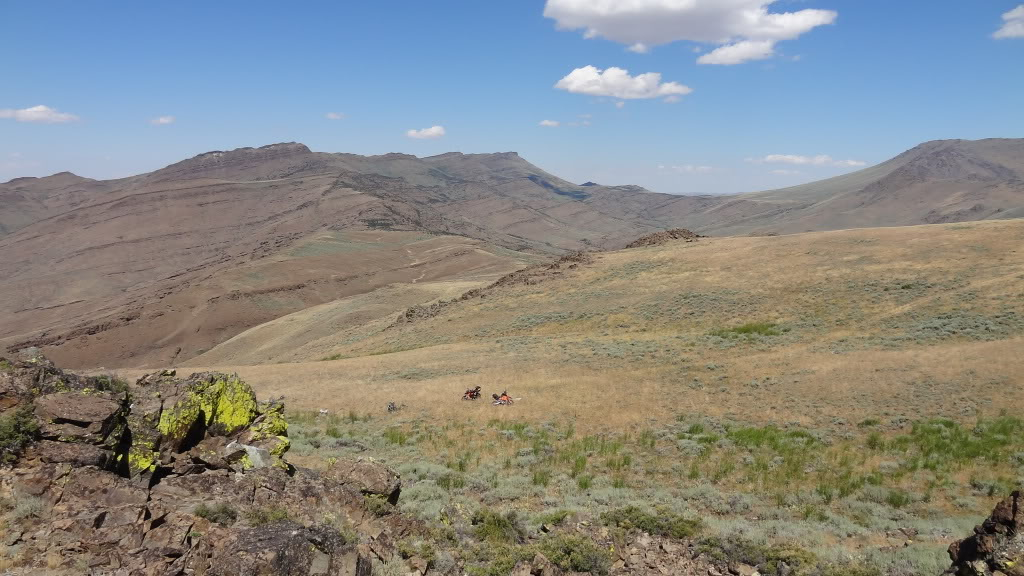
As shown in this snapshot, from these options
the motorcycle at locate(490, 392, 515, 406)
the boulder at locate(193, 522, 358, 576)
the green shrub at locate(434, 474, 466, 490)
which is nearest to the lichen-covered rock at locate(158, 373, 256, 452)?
the boulder at locate(193, 522, 358, 576)

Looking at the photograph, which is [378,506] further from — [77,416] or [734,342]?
[734,342]

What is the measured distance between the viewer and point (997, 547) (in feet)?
22.7

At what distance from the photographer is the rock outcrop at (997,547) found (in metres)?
6.68

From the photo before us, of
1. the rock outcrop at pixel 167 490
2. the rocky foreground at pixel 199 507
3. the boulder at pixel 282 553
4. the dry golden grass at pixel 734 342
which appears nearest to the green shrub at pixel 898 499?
the rocky foreground at pixel 199 507

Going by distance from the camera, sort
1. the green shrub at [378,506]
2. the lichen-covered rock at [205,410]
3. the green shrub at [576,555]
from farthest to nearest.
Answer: the lichen-covered rock at [205,410] < the green shrub at [378,506] < the green shrub at [576,555]

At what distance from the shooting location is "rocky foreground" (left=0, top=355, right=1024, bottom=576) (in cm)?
678

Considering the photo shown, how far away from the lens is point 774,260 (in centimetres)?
4262

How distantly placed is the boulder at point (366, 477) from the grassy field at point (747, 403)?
2.75 ft

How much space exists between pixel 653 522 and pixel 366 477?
5.61 m

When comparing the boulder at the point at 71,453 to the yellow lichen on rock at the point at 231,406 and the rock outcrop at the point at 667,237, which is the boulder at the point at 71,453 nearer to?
the yellow lichen on rock at the point at 231,406

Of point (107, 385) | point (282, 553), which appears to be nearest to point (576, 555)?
point (282, 553)

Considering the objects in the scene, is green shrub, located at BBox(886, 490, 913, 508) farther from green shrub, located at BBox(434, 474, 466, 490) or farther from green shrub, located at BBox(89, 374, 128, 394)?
green shrub, located at BBox(89, 374, 128, 394)

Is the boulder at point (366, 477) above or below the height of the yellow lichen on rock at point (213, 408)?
below

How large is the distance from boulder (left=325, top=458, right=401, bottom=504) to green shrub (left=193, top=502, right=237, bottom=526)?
2063mm
